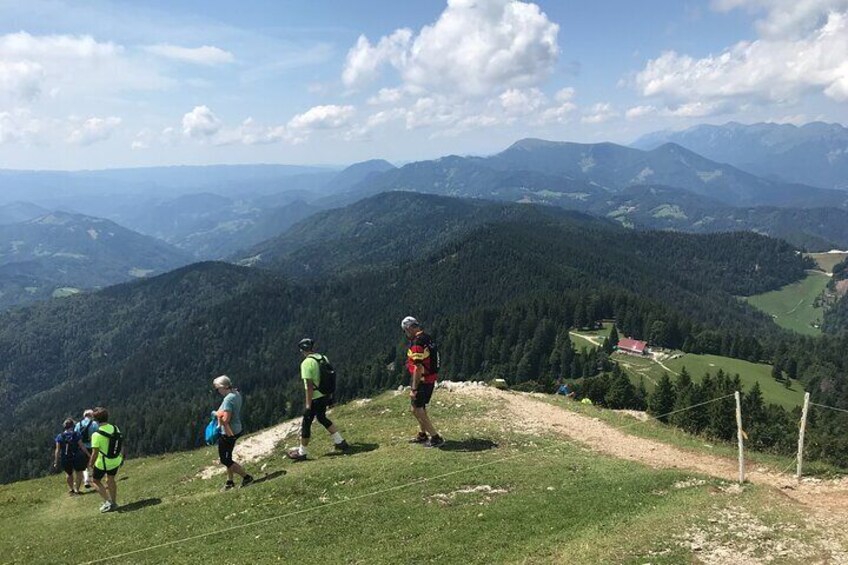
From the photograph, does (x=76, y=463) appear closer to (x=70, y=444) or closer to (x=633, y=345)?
(x=70, y=444)

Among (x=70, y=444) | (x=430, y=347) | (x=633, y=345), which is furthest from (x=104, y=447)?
(x=633, y=345)

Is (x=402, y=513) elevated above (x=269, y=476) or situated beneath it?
elevated above

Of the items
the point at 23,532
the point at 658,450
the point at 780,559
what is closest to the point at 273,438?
the point at 23,532

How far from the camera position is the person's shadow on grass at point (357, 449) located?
2173 cm

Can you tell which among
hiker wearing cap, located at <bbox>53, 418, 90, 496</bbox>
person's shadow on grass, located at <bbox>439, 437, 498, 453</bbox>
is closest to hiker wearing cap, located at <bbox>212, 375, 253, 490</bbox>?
person's shadow on grass, located at <bbox>439, 437, 498, 453</bbox>

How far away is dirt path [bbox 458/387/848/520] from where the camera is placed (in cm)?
1698

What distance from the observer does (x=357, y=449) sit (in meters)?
22.3

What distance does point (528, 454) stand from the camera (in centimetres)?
2108

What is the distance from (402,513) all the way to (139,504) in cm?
1144

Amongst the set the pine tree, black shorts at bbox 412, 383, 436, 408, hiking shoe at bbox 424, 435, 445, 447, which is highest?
black shorts at bbox 412, 383, 436, 408

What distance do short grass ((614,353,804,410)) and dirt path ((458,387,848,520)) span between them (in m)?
86.0

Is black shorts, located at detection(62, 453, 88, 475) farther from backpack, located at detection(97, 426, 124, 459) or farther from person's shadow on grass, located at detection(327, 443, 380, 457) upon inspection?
person's shadow on grass, located at detection(327, 443, 380, 457)

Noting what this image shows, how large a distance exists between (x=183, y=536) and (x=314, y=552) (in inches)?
189

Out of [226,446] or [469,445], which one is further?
[469,445]
